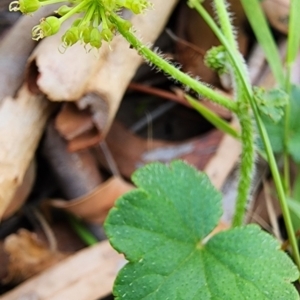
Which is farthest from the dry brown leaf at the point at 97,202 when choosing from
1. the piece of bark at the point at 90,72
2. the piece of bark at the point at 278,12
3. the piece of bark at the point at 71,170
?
the piece of bark at the point at 278,12

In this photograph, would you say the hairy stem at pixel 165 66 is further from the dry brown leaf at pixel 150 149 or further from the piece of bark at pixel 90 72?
the dry brown leaf at pixel 150 149

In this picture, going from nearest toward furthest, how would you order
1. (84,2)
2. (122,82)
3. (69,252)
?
1. (84,2)
2. (122,82)
3. (69,252)

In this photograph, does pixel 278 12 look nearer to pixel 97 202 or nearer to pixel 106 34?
pixel 97 202

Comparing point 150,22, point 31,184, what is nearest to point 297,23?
point 150,22

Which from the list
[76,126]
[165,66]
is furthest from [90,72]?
[165,66]

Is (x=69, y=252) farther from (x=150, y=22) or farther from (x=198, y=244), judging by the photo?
(x=150, y=22)
